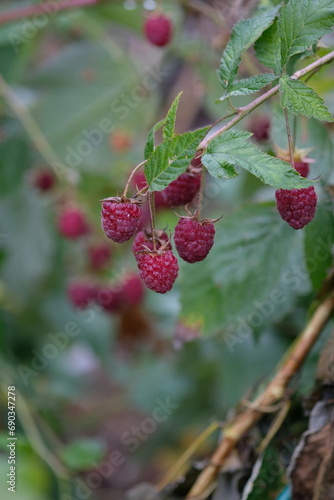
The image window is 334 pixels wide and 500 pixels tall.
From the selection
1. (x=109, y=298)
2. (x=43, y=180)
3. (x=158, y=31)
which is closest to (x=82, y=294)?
(x=109, y=298)

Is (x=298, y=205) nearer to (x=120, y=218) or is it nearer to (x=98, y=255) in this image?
(x=120, y=218)

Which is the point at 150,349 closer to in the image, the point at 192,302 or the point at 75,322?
the point at 75,322

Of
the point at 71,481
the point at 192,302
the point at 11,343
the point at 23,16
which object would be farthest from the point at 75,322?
the point at 192,302

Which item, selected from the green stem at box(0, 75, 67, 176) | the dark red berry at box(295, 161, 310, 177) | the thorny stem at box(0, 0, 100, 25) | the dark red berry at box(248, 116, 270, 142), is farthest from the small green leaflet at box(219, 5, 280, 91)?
the green stem at box(0, 75, 67, 176)

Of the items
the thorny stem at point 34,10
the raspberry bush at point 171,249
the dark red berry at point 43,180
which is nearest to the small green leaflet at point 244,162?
the raspberry bush at point 171,249

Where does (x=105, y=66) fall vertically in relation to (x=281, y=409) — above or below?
above
